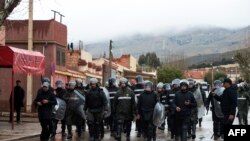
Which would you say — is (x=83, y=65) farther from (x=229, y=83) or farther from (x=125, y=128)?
(x=229, y=83)

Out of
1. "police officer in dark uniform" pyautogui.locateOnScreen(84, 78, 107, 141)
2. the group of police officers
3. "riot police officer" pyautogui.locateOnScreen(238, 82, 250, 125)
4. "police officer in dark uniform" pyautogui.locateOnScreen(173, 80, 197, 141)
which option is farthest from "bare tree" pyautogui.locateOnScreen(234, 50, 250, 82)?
"police officer in dark uniform" pyautogui.locateOnScreen(173, 80, 197, 141)

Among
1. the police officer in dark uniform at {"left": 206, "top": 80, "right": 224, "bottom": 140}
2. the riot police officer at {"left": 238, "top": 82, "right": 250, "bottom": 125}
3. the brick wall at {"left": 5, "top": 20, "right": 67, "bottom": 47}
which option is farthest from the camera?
the brick wall at {"left": 5, "top": 20, "right": 67, "bottom": 47}

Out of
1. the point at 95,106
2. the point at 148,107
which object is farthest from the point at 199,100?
the point at 95,106

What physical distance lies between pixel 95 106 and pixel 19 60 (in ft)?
15.5

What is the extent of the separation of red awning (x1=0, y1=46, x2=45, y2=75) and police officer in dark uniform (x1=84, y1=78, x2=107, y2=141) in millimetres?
4235

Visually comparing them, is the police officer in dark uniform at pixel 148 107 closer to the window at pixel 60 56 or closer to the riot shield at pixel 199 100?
the riot shield at pixel 199 100

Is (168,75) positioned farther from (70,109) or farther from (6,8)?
(6,8)

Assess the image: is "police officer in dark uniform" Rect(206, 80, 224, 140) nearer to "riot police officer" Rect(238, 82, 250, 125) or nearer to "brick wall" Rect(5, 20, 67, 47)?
"riot police officer" Rect(238, 82, 250, 125)

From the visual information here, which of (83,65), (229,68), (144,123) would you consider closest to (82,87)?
(144,123)

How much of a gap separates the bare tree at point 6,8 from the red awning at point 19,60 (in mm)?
2275

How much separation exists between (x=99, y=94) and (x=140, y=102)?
1281 mm

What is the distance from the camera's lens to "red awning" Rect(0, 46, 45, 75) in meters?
20.5

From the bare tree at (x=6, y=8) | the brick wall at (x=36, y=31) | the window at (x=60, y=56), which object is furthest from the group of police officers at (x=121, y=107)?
the window at (x=60, y=56)

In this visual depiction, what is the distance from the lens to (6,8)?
59.1 feet
